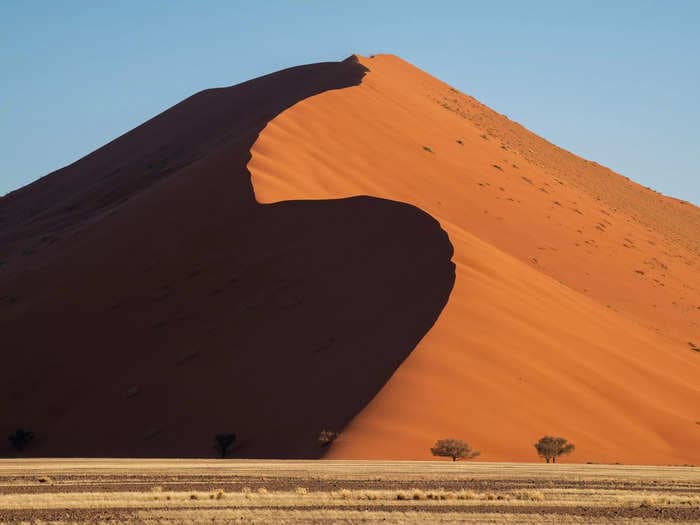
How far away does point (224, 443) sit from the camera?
29.5 meters

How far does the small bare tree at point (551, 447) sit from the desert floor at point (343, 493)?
2809mm

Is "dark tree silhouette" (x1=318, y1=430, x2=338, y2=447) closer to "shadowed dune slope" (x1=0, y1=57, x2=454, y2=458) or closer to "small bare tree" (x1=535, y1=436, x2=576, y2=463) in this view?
"shadowed dune slope" (x1=0, y1=57, x2=454, y2=458)

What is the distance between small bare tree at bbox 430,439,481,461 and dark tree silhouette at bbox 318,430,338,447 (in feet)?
7.93

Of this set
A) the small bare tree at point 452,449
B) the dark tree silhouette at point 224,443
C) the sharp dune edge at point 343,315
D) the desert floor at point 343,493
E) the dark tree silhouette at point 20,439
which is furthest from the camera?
the dark tree silhouette at point 20,439

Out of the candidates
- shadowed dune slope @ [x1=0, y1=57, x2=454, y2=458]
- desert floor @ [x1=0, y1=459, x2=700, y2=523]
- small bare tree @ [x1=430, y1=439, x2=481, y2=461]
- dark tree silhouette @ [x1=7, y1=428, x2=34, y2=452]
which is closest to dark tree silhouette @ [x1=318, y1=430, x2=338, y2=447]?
shadowed dune slope @ [x1=0, y1=57, x2=454, y2=458]

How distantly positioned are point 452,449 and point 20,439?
43.3ft

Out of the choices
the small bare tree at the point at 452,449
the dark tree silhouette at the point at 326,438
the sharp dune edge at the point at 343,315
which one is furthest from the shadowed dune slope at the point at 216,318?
the small bare tree at the point at 452,449

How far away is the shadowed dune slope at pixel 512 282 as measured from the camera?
29.9 meters

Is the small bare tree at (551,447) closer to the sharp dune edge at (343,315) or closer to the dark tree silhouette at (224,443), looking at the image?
the sharp dune edge at (343,315)

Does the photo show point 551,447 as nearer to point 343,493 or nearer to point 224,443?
point 224,443

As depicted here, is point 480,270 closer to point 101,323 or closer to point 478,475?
point 101,323

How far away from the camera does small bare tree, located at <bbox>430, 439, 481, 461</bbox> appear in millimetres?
27531

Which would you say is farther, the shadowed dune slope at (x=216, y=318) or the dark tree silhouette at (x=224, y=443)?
the shadowed dune slope at (x=216, y=318)

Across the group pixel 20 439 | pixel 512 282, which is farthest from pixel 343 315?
pixel 20 439
